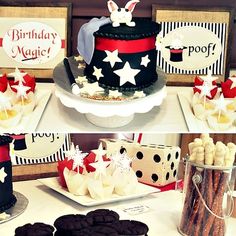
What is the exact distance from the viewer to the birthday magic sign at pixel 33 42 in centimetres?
155

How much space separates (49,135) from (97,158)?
0.24 m

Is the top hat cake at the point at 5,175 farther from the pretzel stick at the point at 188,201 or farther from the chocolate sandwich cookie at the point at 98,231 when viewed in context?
the pretzel stick at the point at 188,201

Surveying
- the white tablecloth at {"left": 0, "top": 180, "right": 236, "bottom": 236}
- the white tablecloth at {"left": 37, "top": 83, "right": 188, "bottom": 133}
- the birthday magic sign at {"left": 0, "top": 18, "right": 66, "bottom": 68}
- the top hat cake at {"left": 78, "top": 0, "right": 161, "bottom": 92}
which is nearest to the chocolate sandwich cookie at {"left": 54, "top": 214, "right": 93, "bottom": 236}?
the white tablecloth at {"left": 0, "top": 180, "right": 236, "bottom": 236}

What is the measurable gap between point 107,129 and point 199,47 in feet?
1.40

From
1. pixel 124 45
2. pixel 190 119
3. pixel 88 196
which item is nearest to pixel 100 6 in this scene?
pixel 124 45

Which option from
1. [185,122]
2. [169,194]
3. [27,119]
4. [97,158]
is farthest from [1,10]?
[169,194]

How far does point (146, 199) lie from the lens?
5.41 feet

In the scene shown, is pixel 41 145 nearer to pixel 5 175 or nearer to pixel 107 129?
pixel 5 175

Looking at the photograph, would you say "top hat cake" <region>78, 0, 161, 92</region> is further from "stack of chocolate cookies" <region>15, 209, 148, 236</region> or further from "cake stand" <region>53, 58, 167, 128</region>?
"stack of chocolate cookies" <region>15, 209, 148, 236</region>

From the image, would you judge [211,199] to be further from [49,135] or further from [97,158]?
[49,135]

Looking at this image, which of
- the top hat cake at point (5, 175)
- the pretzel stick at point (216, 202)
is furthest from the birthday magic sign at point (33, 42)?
the pretzel stick at point (216, 202)

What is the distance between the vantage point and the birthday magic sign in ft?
5.08

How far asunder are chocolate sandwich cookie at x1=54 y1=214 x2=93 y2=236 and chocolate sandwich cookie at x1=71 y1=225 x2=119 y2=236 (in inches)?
0.6

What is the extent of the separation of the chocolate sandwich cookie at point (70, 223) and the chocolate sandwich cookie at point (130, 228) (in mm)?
71
